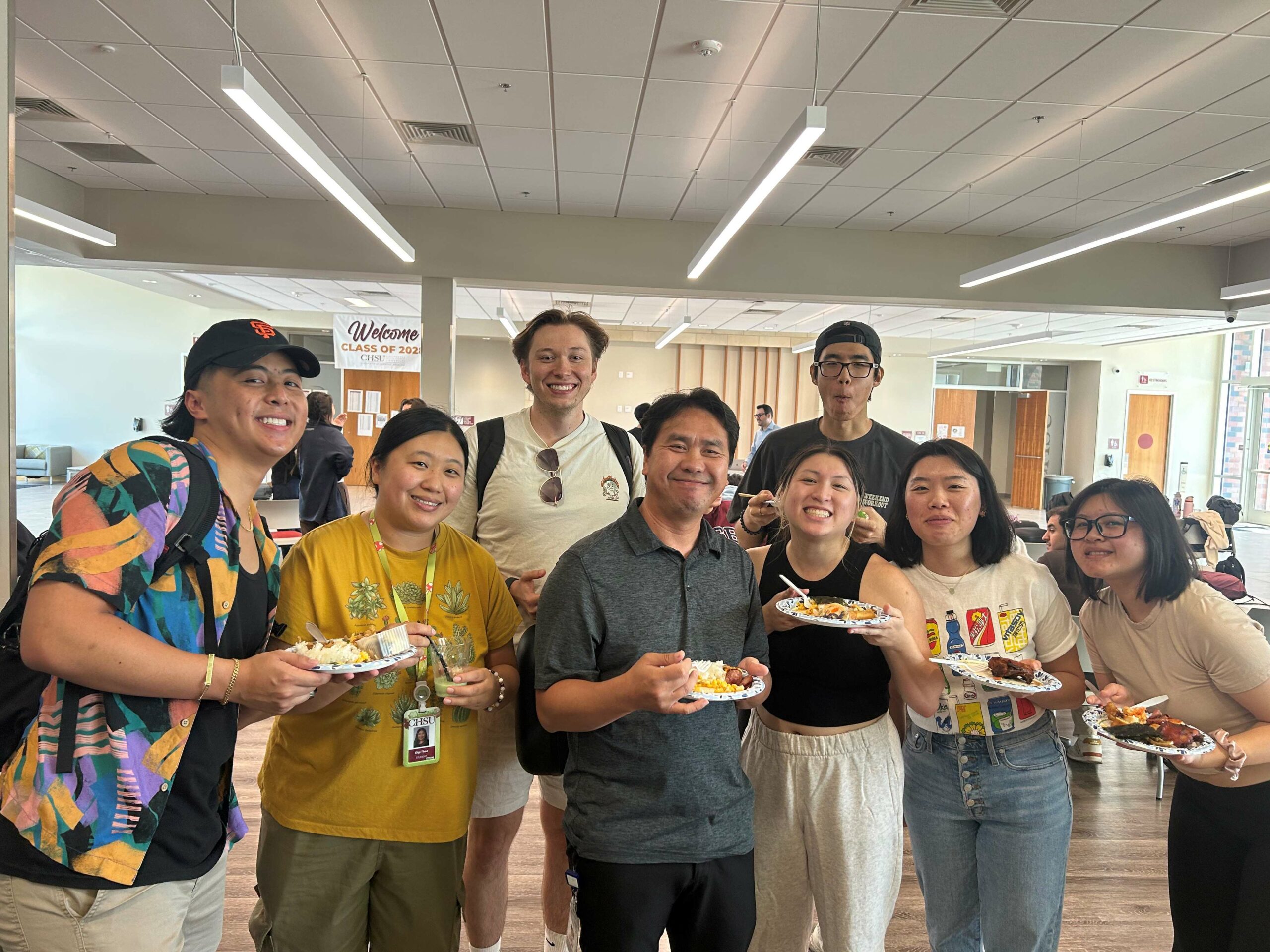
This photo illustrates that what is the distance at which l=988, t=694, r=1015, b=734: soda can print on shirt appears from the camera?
182 centimetres

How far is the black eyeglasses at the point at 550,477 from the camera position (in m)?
2.26

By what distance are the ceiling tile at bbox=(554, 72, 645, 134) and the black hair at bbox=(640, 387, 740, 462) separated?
13.4 ft

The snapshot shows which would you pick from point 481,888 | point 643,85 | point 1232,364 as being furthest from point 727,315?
point 481,888

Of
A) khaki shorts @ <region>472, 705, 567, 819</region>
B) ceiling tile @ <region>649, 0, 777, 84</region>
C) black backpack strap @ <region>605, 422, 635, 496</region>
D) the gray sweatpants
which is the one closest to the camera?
the gray sweatpants

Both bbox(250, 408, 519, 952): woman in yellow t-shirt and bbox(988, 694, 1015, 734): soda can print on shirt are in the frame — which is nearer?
bbox(250, 408, 519, 952): woman in yellow t-shirt

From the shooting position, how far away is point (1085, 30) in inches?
165

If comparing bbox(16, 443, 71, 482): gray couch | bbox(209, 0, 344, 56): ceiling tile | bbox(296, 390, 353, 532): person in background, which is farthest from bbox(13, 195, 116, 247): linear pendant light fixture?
bbox(16, 443, 71, 482): gray couch

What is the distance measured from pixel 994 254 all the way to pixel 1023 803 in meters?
8.29

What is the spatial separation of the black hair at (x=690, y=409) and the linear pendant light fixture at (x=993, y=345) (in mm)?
12179

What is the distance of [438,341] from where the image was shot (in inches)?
341

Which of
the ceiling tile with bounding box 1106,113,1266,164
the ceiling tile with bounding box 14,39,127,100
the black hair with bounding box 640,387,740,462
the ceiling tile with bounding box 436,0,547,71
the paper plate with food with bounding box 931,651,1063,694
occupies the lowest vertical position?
the paper plate with food with bounding box 931,651,1063,694

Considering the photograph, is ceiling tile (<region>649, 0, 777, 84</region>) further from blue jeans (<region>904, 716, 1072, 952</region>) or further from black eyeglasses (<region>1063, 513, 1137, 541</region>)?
blue jeans (<region>904, 716, 1072, 952</region>)

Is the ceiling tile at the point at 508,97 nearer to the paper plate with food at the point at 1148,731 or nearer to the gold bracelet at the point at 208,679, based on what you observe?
the gold bracelet at the point at 208,679

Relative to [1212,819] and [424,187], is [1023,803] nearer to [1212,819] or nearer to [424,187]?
[1212,819]
